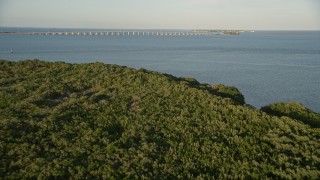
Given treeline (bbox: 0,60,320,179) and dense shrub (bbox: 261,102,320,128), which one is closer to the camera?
treeline (bbox: 0,60,320,179)

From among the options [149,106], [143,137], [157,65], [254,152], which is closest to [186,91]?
[149,106]

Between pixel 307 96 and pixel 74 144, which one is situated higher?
pixel 74 144

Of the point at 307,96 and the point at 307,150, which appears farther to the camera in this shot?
the point at 307,96

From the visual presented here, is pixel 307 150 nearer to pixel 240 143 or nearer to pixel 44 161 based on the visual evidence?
pixel 240 143

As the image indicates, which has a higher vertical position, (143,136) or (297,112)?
(297,112)

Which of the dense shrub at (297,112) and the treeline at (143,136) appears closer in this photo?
the treeline at (143,136)

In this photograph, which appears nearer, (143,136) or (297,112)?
(143,136)

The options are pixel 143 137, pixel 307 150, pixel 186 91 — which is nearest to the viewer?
pixel 307 150

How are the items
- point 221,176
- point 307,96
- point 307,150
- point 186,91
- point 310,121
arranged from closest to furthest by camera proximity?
1. point 221,176
2. point 307,150
3. point 310,121
4. point 186,91
5. point 307,96
